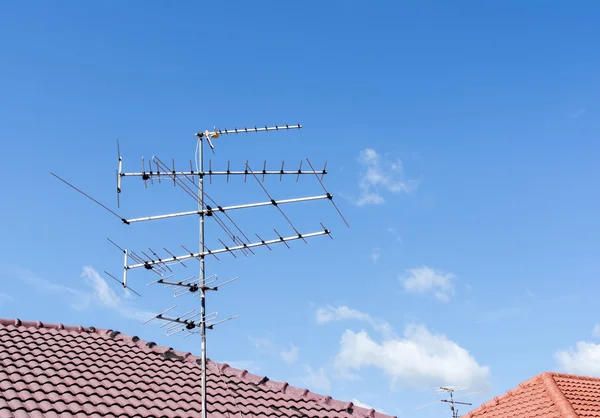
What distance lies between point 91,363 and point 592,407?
1106 cm

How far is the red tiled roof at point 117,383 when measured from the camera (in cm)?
969

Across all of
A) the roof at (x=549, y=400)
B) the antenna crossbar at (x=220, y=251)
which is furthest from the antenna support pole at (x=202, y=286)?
the roof at (x=549, y=400)

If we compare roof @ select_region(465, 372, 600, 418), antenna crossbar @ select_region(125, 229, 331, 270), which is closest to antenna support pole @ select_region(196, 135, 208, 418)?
antenna crossbar @ select_region(125, 229, 331, 270)

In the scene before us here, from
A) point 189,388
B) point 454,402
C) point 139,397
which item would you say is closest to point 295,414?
point 189,388

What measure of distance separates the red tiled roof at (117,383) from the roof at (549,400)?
16.6 ft

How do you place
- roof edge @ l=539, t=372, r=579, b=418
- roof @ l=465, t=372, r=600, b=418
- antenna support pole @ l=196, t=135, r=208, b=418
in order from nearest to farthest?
antenna support pole @ l=196, t=135, r=208, b=418 → roof edge @ l=539, t=372, r=579, b=418 → roof @ l=465, t=372, r=600, b=418

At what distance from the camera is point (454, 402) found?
67.6 feet

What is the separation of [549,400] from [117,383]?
986cm

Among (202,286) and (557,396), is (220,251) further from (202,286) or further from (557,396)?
(557,396)

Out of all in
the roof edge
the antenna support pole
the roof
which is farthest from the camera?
the roof

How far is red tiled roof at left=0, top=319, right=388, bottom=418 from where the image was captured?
31.8 ft

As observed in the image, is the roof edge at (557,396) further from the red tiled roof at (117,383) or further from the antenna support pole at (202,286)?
the antenna support pole at (202,286)

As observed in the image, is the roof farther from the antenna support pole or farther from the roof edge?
the antenna support pole

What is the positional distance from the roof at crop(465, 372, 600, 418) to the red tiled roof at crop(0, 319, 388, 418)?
5046mm
